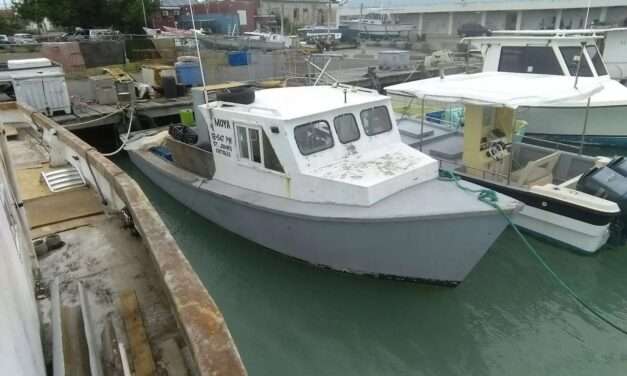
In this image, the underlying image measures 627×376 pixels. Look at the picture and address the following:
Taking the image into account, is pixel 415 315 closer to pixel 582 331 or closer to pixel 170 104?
pixel 582 331

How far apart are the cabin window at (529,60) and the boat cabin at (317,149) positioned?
6071 millimetres

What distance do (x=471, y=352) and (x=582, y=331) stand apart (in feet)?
4.72

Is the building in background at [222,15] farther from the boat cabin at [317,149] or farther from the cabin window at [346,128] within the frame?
the cabin window at [346,128]

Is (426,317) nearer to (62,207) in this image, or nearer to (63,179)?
(62,207)

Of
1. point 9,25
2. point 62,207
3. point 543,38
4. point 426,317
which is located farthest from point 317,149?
point 9,25

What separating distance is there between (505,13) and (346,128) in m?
38.4

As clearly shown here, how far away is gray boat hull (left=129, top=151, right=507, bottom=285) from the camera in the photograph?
17.1 feet

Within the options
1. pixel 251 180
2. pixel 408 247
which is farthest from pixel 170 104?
pixel 408 247

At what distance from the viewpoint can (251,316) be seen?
571 centimetres

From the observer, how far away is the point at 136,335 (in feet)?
9.95

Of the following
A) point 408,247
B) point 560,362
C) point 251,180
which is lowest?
point 560,362

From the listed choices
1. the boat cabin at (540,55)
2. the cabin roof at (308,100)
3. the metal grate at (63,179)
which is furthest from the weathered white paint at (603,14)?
the metal grate at (63,179)

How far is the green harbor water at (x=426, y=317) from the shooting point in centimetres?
490

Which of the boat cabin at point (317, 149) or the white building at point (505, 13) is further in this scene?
the white building at point (505, 13)
